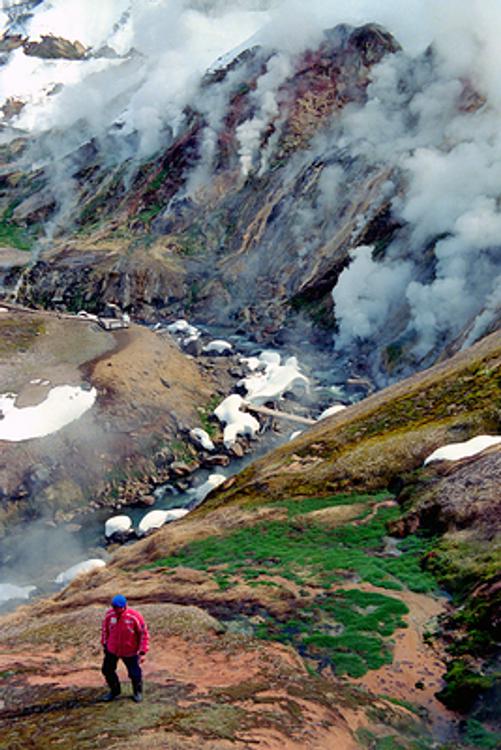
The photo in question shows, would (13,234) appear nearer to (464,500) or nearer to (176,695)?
(464,500)

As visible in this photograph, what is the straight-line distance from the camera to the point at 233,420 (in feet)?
156

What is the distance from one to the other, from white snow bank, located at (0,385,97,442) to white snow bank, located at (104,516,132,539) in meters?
9.14

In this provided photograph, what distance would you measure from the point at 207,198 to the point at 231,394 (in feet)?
159

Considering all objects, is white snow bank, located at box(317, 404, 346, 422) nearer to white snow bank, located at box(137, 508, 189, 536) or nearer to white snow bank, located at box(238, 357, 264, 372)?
white snow bank, located at box(238, 357, 264, 372)

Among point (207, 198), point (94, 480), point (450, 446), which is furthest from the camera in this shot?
point (207, 198)

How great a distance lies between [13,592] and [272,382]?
2882cm

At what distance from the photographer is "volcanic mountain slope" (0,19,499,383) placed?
181 feet

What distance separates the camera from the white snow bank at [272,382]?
5269 centimetres

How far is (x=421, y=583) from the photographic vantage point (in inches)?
646

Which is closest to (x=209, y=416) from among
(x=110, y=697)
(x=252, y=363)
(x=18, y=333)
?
(x=252, y=363)

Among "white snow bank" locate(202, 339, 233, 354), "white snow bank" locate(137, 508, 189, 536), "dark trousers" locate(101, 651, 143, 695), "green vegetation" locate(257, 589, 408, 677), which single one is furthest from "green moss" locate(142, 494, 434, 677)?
"white snow bank" locate(202, 339, 233, 354)

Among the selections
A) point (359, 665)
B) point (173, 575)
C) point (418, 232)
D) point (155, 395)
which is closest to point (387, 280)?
point (418, 232)

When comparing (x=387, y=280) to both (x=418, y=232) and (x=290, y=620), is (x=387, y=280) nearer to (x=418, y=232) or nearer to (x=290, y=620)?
(x=418, y=232)

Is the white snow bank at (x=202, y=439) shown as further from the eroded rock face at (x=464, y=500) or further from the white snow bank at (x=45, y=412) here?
the eroded rock face at (x=464, y=500)
